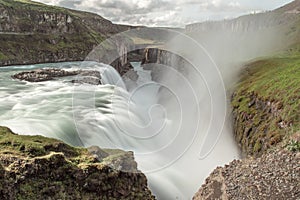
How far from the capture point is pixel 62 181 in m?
14.7

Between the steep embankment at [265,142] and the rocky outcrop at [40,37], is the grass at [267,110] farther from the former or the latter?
the rocky outcrop at [40,37]

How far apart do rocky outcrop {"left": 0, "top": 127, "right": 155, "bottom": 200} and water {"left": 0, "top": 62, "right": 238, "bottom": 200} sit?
262 inches

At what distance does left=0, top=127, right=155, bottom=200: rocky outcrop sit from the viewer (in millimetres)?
13703

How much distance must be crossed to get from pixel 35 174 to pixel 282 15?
461 ft

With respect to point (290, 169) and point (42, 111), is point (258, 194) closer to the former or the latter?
point (290, 169)

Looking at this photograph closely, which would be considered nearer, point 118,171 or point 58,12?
point 118,171

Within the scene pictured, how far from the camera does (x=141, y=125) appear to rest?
118ft

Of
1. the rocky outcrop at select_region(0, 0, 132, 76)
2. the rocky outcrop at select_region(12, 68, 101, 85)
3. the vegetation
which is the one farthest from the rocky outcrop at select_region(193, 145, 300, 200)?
the rocky outcrop at select_region(0, 0, 132, 76)

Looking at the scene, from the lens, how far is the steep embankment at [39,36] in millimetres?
133438

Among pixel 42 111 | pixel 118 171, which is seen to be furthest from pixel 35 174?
pixel 42 111

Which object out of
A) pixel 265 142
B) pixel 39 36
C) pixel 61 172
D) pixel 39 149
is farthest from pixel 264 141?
pixel 39 36

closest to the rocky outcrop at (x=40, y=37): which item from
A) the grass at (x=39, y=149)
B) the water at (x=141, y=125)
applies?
the water at (x=141, y=125)

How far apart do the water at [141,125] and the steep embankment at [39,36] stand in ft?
285

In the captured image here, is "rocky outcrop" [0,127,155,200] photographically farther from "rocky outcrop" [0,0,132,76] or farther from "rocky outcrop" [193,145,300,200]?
"rocky outcrop" [0,0,132,76]
